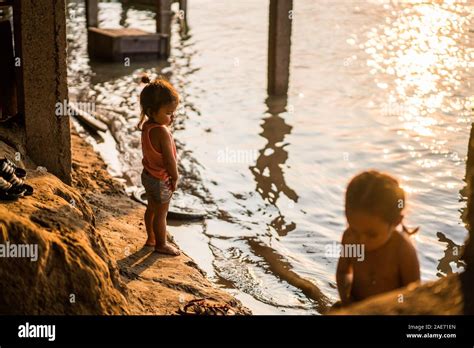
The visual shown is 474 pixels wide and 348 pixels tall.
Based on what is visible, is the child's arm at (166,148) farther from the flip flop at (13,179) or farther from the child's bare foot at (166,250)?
the flip flop at (13,179)

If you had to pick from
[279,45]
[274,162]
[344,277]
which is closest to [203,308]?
[344,277]

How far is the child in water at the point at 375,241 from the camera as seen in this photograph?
377cm

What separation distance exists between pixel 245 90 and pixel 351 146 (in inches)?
163

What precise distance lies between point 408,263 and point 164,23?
14.7 meters

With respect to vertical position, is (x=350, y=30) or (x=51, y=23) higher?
(x=51, y=23)

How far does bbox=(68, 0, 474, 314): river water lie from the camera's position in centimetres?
833

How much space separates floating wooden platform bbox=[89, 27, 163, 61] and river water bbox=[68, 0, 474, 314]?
305mm

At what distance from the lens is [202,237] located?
852cm

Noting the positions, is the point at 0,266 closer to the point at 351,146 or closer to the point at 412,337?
the point at 412,337

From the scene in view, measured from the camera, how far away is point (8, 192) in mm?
4852

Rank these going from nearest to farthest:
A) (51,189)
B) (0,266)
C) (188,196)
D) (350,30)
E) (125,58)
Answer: (0,266)
(51,189)
(188,196)
(125,58)
(350,30)

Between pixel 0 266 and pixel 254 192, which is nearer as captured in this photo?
pixel 0 266

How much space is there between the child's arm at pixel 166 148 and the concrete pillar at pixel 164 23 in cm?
1186

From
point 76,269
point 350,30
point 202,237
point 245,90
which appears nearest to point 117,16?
point 350,30
